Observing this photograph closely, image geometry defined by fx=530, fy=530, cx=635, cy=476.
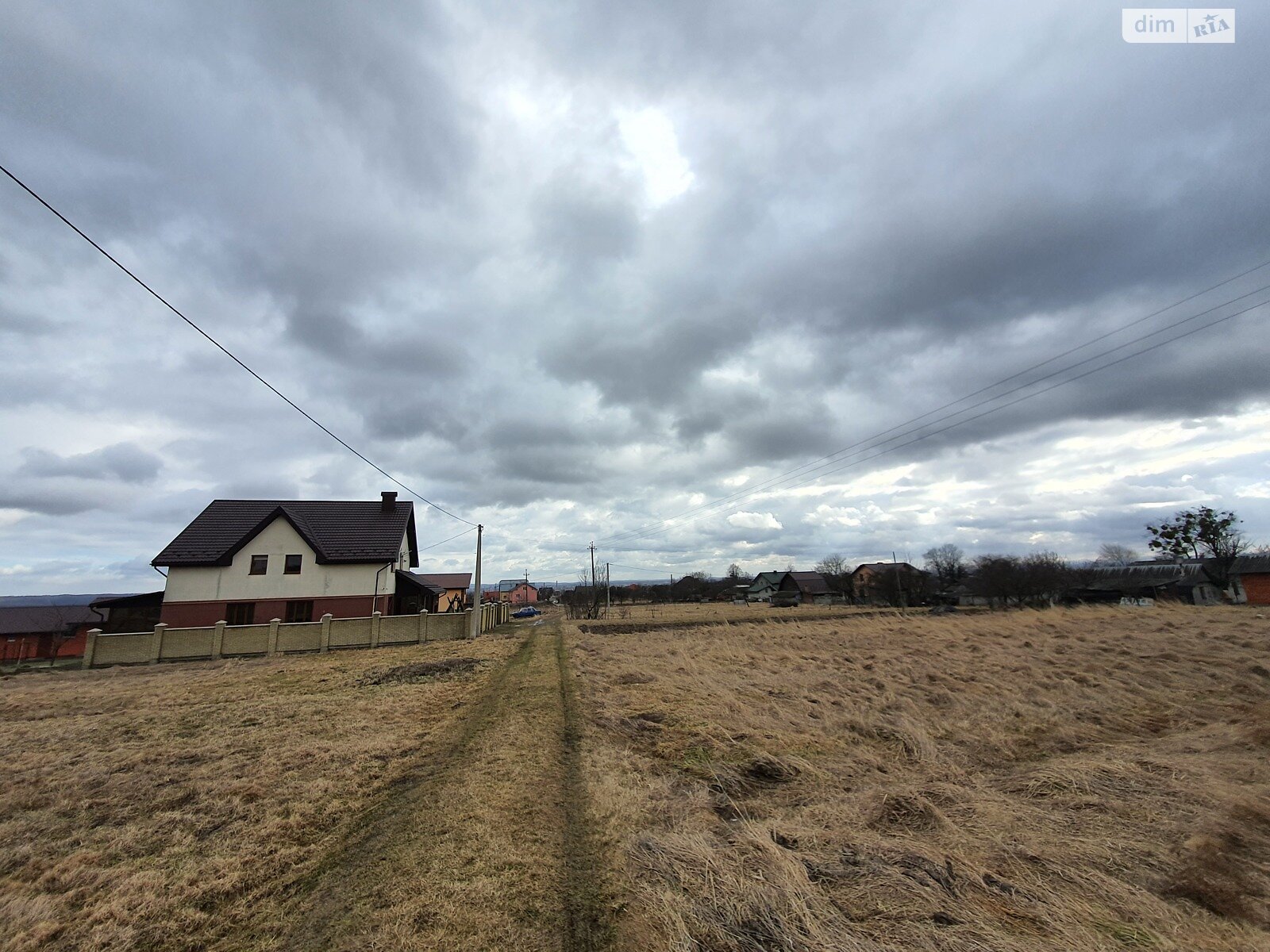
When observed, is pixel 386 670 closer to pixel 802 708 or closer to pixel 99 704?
pixel 99 704

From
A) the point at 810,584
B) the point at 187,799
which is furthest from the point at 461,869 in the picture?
the point at 810,584

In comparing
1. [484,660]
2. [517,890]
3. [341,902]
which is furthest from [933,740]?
[484,660]

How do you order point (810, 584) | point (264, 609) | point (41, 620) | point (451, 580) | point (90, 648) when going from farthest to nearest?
point (810, 584)
point (451, 580)
point (41, 620)
point (264, 609)
point (90, 648)

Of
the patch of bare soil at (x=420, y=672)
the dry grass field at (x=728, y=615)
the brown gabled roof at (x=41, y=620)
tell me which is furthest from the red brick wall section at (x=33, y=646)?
the dry grass field at (x=728, y=615)

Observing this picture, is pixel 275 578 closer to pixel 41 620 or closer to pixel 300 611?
pixel 300 611

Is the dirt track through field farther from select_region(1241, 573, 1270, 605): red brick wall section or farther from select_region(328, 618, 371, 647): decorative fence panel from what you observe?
select_region(1241, 573, 1270, 605): red brick wall section

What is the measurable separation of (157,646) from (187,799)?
2114cm

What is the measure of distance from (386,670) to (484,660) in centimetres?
325

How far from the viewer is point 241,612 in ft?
96.0

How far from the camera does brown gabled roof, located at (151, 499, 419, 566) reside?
2930 centimetres

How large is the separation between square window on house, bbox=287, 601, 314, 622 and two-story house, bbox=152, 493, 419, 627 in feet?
0.13

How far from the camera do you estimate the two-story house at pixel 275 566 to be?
A: 28.7 meters

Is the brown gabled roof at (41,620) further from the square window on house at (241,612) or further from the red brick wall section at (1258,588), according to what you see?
the red brick wall section at (1258,588)

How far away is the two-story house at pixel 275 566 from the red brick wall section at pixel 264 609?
0.14ft
